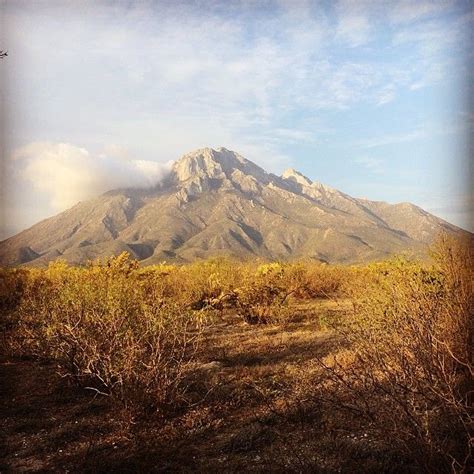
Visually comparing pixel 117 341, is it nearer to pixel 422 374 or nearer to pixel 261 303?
pixel 422 374

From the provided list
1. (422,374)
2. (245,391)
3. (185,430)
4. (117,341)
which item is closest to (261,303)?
(245,391)

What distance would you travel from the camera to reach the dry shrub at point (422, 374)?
3.55 meters

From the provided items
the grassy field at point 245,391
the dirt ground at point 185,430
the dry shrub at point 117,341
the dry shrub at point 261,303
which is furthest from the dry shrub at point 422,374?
the dry shrub at point 261,303

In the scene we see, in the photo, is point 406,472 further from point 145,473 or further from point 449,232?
point 449,232

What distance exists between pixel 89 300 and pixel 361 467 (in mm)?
6039

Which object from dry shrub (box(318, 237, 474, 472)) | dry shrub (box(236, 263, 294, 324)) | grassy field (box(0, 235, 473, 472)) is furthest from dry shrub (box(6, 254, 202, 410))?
dry shrub (box(236, 263, 294, 324))

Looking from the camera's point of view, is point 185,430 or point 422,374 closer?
point 422,374

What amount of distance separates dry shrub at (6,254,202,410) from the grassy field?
0.05m

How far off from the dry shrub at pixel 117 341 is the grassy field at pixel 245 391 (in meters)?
0.05

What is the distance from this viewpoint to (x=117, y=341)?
24.7 ft

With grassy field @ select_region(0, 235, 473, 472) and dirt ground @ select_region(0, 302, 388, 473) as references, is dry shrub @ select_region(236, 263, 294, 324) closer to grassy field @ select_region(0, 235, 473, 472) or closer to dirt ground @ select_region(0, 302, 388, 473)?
grassy field @ select_region(0, 235, 473, 472)

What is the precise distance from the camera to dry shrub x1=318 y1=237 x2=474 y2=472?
140 inches

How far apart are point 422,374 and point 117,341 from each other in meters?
5.02

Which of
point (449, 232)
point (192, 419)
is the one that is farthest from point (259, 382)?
point (449, 232)
